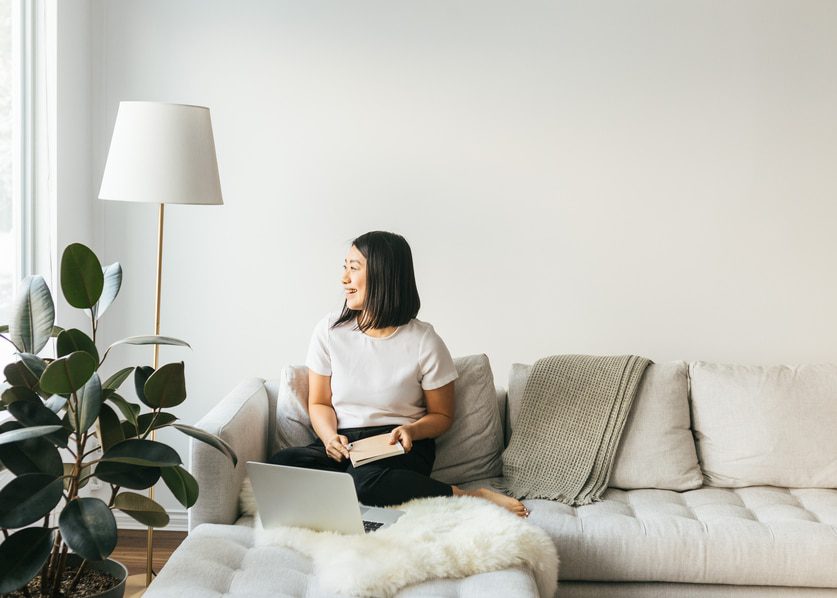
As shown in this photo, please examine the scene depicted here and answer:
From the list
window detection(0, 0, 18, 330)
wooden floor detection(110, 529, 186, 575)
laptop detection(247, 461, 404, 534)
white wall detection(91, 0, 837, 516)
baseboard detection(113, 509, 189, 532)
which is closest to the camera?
laptop detection(247, 461, 404, 534)

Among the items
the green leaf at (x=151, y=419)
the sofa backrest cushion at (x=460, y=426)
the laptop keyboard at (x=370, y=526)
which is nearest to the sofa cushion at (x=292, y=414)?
the sofa backrest cushion at (x=460, y=426)

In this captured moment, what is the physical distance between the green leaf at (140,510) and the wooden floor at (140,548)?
1.10 metres

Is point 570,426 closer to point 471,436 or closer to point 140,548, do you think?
point 471,436

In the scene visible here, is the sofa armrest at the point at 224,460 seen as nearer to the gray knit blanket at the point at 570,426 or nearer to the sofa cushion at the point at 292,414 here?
the sofa cushion at the point at 292,414

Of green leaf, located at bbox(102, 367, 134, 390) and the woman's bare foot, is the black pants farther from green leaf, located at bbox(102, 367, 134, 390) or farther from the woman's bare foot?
green leaf, located at bbox(102, 367, 134, 390)

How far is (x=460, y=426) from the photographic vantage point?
9.37 feet

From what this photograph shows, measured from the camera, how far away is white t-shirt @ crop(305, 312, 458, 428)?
272cm

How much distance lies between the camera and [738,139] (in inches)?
129

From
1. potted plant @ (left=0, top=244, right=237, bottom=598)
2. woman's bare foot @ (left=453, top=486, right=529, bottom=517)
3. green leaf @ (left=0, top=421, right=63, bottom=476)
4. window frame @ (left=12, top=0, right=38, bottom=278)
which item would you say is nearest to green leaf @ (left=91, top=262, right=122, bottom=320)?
potted plant @ (left=0, top=244, right=237, bottom=598)

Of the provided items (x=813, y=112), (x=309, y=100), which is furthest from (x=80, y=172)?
(x=813, y=112)

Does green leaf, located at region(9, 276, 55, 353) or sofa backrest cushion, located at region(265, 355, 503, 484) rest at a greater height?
green leaf, located at region(9, 276, 55, 353)

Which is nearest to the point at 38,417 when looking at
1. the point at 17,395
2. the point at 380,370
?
the point at 17,395

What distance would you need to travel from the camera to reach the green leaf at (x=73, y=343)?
1929mm

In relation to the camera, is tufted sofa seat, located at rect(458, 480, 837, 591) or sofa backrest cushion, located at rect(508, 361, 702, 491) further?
sofa backrest cushion, located at rect(508, 361, 702, 491)
